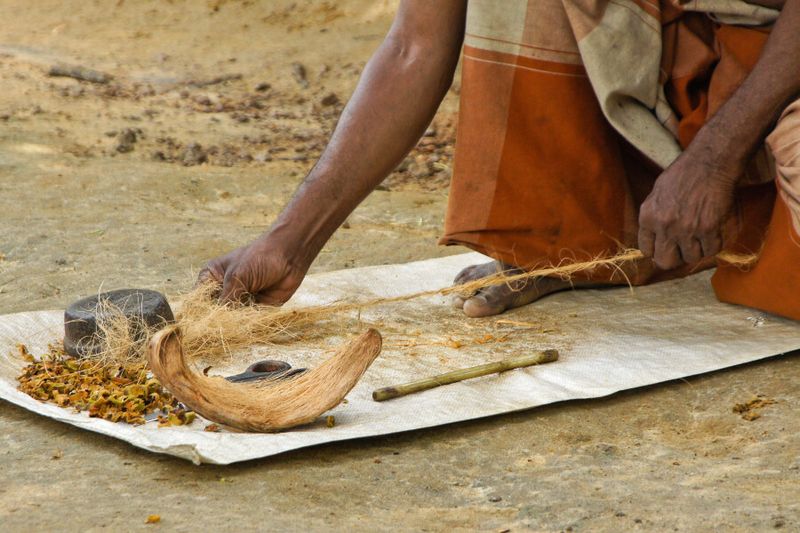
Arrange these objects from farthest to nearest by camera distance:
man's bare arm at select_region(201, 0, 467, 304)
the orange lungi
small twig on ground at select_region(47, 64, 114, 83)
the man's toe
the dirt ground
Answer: small twig on ground at select_region(47, 64, 114, 83), the man's toe, man's bare arm at select_region(201, 0, 467, 304), the orange lungi, the dirt ground

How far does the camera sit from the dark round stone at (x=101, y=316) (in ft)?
7.83

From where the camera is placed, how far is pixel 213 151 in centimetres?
→ 497

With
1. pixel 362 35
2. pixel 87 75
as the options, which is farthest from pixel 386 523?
Answer: pixel 362 35

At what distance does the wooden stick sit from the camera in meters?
2.23

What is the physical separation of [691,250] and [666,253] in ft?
0.18

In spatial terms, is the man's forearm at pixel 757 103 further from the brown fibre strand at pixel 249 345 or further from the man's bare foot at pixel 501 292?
the man's bare foot at pixel 501 292

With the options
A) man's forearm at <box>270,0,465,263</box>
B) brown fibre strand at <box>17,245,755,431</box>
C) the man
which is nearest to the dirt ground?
brown fibre strand at <box>17,245,755,431</box>

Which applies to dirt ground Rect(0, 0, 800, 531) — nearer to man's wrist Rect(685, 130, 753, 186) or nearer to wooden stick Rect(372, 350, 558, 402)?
wooden stick Rect(372, 350, 558, 402)

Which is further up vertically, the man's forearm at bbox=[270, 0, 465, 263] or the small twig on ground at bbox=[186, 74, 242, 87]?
the man's forearm at bbox=[270, 0, 465, 263]

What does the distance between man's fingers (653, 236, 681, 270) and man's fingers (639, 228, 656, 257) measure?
15mm

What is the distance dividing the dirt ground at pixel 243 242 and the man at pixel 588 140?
1.26 feet

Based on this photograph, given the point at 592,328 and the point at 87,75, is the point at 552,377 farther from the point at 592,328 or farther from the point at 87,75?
the point at 87,75

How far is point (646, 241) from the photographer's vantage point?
2426 millimetres

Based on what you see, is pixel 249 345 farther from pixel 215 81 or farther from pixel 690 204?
pixel 215 81
